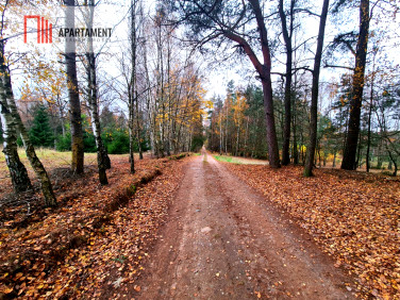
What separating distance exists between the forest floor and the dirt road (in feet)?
0.06

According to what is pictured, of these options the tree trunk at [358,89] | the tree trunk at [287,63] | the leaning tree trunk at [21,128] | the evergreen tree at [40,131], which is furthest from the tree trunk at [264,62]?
the evergreen tree at [40,131]

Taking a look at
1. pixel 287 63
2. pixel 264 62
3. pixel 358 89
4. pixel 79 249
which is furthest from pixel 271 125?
pixel 79 249

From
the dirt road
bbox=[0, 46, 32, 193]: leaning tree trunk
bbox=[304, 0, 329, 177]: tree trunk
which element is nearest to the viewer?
the dirt road

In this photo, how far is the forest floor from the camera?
2301mm

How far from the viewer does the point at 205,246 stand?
3.22m

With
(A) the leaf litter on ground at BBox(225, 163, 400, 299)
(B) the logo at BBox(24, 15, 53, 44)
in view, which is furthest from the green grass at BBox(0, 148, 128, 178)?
(A) the leaf litter on ground at BBox(225, 163, 400, 299)

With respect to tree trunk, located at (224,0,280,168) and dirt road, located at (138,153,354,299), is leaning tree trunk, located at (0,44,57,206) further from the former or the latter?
tree trunk, located at (224,0,280,168)

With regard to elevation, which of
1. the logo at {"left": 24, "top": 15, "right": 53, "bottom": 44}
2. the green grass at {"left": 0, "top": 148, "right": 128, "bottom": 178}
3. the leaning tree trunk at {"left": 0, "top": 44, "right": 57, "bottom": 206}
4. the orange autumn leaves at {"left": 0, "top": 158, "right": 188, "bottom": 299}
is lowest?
the orange autumn leaves at {"left": 0, "top": 158, "right": 188, "bottom": 299}

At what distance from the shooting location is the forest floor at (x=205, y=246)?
230 centimetres

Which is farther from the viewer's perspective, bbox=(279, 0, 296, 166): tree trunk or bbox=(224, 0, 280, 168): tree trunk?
bbox=(279, 0, 296, 166): tree trunk

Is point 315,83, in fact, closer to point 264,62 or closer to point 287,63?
point 264,62

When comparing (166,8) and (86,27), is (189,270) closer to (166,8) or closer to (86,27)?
(86,27)

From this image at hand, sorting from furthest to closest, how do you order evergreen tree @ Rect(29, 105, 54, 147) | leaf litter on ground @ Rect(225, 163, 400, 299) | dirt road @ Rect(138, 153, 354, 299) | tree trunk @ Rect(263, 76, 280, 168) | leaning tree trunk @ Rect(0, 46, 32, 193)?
evergreen tree @ Rect(29, 105, 54, 147) < tree trunk @ Rect(263, 76, 280, 168) < leaning tree trunk @ Rect(0, 46, 32, 193) < leaf litter on ground @ Rect(225, 163, 400, 299) < dirt road @ Rect(138, 153, 354, 299)

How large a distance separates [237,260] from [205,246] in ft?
2.30
